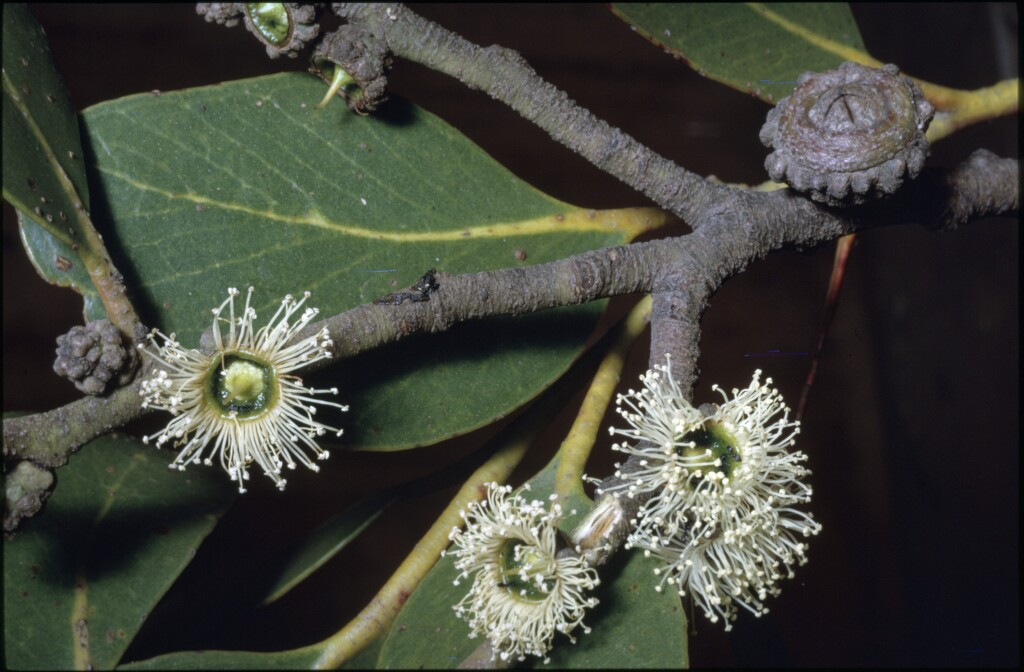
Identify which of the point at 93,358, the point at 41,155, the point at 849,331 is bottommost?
the point at 93,358

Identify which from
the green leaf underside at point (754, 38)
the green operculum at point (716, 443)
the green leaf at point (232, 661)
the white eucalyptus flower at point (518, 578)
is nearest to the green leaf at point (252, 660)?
the green leaf at point (232, 661)

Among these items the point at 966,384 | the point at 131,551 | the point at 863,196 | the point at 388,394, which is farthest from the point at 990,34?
the point at 131,551

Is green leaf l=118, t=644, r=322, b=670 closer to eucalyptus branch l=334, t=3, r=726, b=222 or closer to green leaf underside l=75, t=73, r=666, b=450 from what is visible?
green leaf underside l=75, t=73, r=666, b=450

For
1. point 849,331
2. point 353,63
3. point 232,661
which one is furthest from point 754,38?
point 232,661

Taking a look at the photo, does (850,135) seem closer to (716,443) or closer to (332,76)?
(716,443)

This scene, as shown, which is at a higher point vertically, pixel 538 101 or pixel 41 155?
pixel 538 101

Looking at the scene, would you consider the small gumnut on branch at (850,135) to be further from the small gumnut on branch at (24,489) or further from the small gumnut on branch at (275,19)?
the small gumnut on branch at (24,489)
